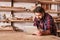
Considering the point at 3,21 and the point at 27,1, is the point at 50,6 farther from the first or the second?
the point at 3,21

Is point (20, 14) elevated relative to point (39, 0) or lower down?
lower down

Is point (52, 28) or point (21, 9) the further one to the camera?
point (21, 9)

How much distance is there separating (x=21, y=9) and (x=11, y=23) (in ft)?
1.83

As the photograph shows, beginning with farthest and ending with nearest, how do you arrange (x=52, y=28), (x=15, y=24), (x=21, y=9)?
(x=15, y=24) < (x=21, y=9) < (x=52, y=28)

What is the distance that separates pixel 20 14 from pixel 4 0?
23.8 inches

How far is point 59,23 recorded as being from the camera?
5055mm

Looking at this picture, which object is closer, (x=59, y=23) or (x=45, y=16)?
(x=45, y=16)

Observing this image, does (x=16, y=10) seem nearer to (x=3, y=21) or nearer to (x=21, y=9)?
(x=21, y=9)

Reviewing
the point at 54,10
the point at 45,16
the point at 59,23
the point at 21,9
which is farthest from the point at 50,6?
the point at 45,16

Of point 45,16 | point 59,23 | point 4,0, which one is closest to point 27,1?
point 4,0

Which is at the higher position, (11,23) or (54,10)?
(54,10)

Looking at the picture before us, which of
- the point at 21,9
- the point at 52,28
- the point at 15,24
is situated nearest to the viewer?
the point at 52,28

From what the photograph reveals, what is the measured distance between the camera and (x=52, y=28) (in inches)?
119

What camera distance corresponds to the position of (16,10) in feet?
15.8
